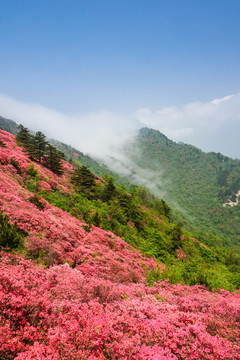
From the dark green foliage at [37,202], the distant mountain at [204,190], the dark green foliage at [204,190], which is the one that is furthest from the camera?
the distant mountain at [204,190]

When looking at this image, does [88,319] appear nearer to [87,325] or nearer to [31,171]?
[87,325]

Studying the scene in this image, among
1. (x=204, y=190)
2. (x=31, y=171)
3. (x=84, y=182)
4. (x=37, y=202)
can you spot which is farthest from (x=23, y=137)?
(x=204, y=190)

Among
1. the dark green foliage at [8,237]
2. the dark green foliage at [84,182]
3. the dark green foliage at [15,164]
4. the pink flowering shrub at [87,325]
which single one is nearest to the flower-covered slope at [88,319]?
the pink flowering shrub at [87,325]

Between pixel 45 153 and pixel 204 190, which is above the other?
pixel 204 190

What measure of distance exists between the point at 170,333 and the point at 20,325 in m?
4.23

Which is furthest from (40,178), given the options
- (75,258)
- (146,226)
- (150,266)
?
(146,226)

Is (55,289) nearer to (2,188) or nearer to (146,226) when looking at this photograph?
(2,188)

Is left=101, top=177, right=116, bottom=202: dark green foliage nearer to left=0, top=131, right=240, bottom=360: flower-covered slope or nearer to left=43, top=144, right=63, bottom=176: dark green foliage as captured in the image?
left=43, top=144, right=63, bottom=176: dark green foliage

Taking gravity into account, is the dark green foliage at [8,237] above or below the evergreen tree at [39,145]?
below

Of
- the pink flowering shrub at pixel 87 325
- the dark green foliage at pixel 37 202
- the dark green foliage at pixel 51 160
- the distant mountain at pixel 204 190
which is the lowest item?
the dark green foliage at pixel 37 202

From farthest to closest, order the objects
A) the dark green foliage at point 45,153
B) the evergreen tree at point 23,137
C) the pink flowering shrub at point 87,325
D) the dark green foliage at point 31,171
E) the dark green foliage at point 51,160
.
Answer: the evergreen tree at point 23,137 < the dark green foliage at point 51,160 < the dark green foliage at point 45,153 < the dark green foliage at point 31,171 < the pink flowering shrub at point 87,325

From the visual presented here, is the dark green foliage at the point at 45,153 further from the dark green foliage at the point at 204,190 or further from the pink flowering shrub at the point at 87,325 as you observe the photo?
the dark green foliage at the point at 204,190

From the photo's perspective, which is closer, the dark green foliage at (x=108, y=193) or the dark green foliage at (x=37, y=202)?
the dark green foliage at (x=37, y=202)

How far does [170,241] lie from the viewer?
23797 millimetres
